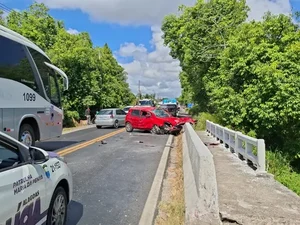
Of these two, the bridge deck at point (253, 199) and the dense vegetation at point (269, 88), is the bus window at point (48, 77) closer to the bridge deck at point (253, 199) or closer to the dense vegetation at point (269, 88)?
the bridge deck at point (253, 199)

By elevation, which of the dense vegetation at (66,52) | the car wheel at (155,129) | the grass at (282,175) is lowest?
the grass at (282,175)

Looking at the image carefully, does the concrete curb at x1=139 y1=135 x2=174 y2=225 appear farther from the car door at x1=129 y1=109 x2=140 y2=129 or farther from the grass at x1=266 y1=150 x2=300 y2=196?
the car door at x1=129 y1=109 x2=140 y2=129

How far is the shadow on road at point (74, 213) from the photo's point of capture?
17.6 feet

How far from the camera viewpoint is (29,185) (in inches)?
141

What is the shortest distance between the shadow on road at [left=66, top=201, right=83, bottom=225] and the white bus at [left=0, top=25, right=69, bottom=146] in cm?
408

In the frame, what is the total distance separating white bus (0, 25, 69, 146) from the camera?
9240 millimetres

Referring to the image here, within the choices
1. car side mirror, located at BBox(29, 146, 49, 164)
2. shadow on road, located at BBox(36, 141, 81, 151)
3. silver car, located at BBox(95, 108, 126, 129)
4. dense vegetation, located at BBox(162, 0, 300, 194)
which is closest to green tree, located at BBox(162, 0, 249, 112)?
dense vegetation, located at BBox(162, 0, 300, 194)

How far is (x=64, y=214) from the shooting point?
474 centimetres

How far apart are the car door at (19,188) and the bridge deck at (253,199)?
2.77m

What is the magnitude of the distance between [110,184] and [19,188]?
455cm

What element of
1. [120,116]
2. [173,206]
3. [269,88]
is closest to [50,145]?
[173,206]

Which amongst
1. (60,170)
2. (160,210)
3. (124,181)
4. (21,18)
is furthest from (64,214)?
(21,18)

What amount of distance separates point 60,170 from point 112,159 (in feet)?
22.6

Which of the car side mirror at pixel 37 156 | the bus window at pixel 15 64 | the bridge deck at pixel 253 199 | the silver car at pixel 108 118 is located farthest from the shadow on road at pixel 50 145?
the silver car at pixel 108 118
